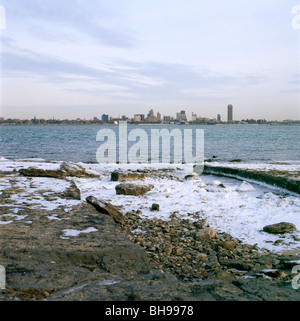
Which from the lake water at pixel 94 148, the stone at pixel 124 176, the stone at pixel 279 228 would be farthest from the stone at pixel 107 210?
the lake water at pixel 94 148

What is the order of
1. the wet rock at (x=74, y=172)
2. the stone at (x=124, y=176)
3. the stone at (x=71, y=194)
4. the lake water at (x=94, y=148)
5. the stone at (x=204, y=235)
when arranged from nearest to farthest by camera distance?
the stone at (x=204, y=235)
the stone at (x=71, y=194)
the stone at (x=124, y=176)
the wet rock at (x=74, y=172)
the lake water at (x=94, y=148)

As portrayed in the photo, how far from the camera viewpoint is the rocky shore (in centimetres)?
325

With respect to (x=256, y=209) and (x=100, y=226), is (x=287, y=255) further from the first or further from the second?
(x=100, y=226)

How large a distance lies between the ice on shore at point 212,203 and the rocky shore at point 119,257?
0.43 ft

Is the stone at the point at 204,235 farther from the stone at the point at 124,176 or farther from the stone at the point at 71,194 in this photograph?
Result: the stone at the point at 124,176

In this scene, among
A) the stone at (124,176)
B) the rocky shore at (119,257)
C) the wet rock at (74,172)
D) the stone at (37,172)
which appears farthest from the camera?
the wet rock at (74,172)

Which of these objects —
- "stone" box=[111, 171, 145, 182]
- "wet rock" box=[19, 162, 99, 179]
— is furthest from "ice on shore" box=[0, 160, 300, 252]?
"wet rock" box=[19, 162, 99, 179]

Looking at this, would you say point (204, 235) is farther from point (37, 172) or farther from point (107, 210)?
point (37, 172)

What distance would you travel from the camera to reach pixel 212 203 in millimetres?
8758

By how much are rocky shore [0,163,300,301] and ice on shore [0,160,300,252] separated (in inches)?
5.2

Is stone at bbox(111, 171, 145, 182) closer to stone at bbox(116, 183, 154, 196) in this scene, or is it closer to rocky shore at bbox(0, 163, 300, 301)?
stone at bbox(116, 183, 154, 196)

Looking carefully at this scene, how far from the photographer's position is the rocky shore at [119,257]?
3254 mm

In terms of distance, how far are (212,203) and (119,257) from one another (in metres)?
5.01
